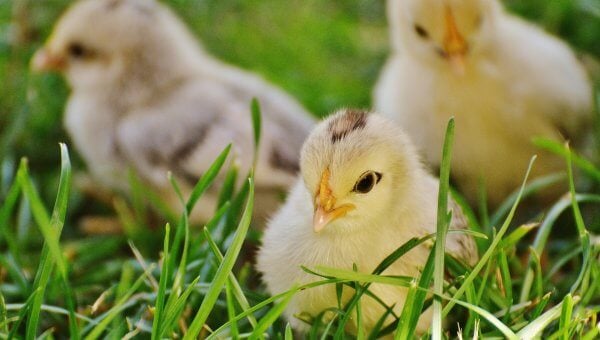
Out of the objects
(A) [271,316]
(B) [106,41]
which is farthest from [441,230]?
(B) [106,41]

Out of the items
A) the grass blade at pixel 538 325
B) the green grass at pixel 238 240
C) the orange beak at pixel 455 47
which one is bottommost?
the green grass at pixel 238 240

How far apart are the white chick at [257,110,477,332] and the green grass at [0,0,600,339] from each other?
1.4 inches

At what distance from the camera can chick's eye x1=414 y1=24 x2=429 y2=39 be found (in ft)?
6.34

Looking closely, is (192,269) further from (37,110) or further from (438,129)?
(37,110)

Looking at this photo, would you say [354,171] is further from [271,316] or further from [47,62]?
[47,62]

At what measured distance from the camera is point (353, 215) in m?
1.28

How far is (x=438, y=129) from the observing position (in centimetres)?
206

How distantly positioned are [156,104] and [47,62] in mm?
326

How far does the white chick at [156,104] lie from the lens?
204 centimetres

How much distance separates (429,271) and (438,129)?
0.83 meters

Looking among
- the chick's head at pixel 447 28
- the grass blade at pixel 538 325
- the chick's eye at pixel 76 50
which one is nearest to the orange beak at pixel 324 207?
the grass blade at pixel 538 325

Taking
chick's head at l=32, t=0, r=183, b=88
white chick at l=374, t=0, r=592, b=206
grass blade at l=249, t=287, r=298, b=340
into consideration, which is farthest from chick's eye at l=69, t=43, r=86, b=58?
grass blade at l=249, t=287, r=298, b=340

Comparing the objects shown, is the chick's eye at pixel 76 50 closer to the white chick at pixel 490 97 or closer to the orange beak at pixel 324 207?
the white chick at pixel 490 97

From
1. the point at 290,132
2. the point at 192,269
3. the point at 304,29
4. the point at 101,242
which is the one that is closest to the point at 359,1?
the point at 304,29
